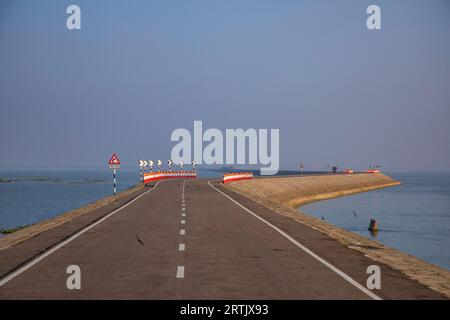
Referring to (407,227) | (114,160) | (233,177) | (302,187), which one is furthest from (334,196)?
(114,160)

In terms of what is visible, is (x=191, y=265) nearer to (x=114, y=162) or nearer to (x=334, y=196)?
(x=114, y=162)

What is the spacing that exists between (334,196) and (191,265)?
81.5m

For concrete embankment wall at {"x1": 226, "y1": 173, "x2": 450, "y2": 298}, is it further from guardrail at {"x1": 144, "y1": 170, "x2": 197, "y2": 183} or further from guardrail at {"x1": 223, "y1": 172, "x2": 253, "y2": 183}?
guardrail at {"x1": 144, "y1": 170, "x2": 197, "y2": 183}

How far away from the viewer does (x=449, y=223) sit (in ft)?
178

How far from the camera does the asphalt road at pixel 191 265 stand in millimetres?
10039

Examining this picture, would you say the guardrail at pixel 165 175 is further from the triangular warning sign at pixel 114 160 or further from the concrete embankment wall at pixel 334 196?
the triangular warning sign at pixel 114 160

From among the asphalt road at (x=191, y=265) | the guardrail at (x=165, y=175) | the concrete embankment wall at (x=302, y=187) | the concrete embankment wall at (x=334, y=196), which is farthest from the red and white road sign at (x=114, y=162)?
the guardrail at (x=165, y=175)

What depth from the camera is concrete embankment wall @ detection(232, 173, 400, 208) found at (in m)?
69.0

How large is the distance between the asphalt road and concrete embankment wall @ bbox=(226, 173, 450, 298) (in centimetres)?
61

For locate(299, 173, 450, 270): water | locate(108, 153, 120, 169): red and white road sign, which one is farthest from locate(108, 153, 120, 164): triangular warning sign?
locate(299, 173, 450, 270): water

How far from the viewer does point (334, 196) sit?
302ft

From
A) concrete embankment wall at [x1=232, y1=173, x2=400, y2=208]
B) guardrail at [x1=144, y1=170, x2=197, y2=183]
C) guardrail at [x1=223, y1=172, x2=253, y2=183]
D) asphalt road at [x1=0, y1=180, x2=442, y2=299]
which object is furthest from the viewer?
guardrail at [x1=144, y1=170, x2=197, y2=183]
